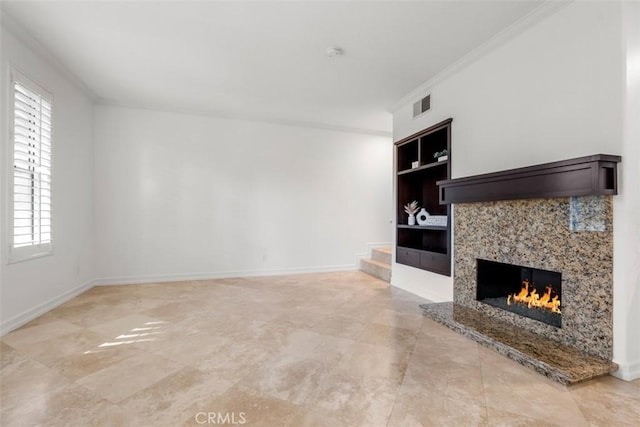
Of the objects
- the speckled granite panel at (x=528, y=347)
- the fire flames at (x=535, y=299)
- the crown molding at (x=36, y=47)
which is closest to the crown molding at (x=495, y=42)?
the fire flames at (x=535, y=299)

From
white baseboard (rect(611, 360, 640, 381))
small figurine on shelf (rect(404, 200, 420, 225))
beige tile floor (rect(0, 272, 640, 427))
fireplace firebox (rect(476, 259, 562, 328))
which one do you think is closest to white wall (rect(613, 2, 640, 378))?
white baseboard (rect(611, 360, 640, 381))

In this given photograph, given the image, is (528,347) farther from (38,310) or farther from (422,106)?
(38,310)

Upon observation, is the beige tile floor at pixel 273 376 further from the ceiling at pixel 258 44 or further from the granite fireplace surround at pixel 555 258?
the ceiling at pixel 258 44

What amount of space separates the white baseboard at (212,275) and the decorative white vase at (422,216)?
7.01ft

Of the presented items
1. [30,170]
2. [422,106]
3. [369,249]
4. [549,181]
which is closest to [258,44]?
[422,106]

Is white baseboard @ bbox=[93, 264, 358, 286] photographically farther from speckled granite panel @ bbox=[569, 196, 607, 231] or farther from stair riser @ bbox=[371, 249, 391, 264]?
speckled granite panel @ bbox=[569, 196, 607, 231]

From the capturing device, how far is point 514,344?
7.52 feet

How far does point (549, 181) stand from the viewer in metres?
2.22

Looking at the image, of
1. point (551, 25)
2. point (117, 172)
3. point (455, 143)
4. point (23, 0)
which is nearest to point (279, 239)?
point (117, 172)

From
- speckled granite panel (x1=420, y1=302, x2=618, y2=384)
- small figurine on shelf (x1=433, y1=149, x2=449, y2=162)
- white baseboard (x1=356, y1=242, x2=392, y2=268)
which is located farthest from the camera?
white baseboard (x1=356, y1=242, x2=392, y2=268)

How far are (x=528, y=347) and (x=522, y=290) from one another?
635 mm

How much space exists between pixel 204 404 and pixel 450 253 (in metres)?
2.82

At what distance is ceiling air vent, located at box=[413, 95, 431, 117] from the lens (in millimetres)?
3858

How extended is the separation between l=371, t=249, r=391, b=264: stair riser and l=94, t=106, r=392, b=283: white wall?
0.92 feet
